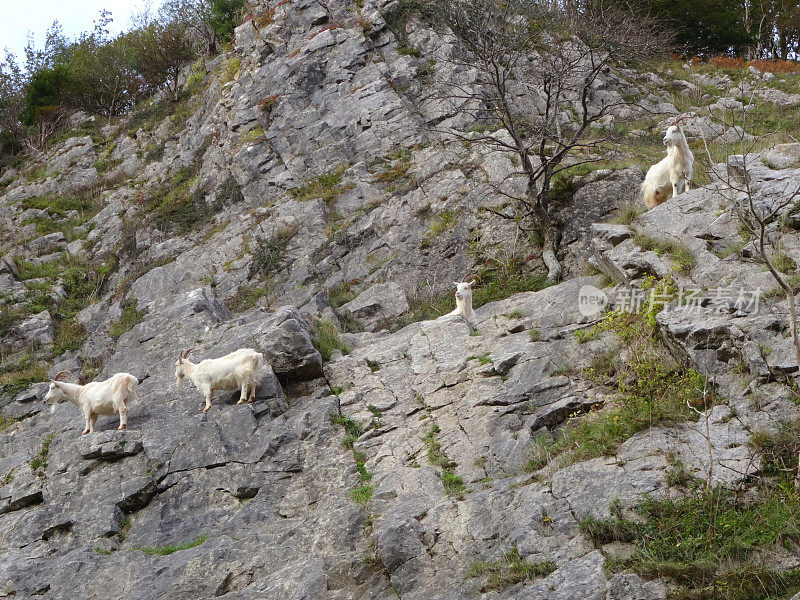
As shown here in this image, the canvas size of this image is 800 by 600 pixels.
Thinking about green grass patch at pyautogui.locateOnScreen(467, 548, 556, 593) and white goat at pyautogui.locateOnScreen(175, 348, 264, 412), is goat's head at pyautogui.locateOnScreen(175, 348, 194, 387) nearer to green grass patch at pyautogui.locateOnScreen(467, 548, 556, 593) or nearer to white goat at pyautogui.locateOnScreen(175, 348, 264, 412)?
white goat at pyautogui.locateOnScreen(175, 348, 264, 412)

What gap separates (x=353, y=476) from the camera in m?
10.4

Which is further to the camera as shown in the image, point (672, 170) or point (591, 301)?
point (672, 170)

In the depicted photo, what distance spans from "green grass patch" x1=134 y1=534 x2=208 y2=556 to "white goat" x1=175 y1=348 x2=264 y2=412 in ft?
9.18

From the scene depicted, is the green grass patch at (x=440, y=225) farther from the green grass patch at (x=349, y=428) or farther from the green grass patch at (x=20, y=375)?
the green grass patch at (x=20, y=375)

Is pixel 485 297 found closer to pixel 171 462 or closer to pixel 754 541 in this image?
A: pixel 171 462

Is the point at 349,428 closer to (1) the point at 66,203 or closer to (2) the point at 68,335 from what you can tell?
(2) the point at 68,335

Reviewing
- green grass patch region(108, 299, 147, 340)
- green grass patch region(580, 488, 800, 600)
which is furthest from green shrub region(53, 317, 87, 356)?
green grass patch region(580, 488, 800, 600)

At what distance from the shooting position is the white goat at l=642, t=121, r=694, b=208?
537 inches

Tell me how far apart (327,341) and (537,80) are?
16.1 metres

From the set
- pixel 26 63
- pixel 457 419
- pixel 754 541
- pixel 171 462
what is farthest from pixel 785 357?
pixel 26 63

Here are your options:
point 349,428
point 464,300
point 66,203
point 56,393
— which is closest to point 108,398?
point 56,393

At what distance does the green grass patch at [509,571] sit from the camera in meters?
7.29

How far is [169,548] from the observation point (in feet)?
31.0

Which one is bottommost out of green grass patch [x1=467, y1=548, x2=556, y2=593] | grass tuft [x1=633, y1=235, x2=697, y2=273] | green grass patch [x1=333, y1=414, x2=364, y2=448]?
green grass patch [x1=467, y1=548, x2=556, y2=593]
